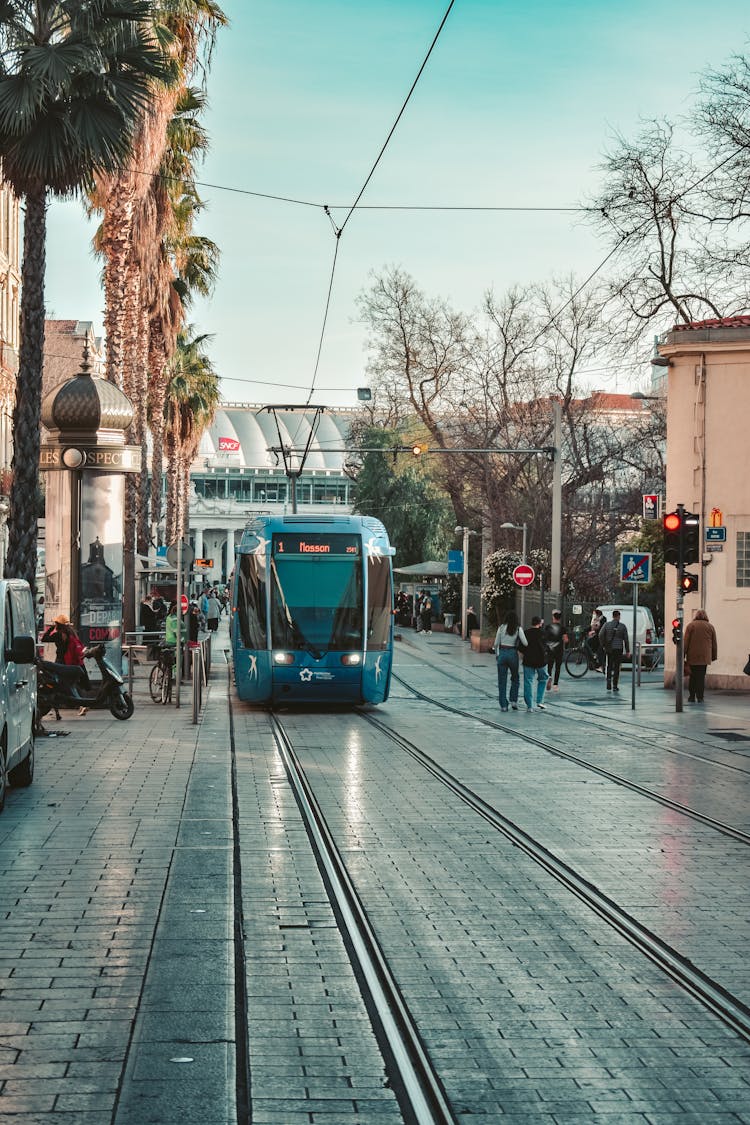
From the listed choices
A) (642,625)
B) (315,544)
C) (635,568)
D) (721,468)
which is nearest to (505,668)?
(635,568)

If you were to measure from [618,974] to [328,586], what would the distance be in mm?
16830

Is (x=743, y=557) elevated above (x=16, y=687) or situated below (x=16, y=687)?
above

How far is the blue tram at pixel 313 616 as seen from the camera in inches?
955

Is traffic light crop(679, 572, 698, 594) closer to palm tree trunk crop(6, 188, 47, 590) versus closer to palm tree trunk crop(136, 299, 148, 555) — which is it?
palm tree trunk crop(6, 188, 47, 590)

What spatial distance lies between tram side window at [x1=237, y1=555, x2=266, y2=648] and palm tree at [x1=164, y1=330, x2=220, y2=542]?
32271 millimetres

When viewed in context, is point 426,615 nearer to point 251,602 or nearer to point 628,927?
point 251,602

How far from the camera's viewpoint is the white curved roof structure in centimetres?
15500

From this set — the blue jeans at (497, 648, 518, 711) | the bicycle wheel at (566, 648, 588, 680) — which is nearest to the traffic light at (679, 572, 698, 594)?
the blue jeans at (497, 648, 518, 711)

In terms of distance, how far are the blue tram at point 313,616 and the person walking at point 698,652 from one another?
699 centimetres

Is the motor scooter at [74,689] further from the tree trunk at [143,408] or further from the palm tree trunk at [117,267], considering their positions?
the tree trunk at [143,408]

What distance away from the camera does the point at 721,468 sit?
104 ft

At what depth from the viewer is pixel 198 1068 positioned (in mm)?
6090

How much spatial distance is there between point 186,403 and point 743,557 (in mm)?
30909

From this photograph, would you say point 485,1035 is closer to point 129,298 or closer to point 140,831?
point 140,831
